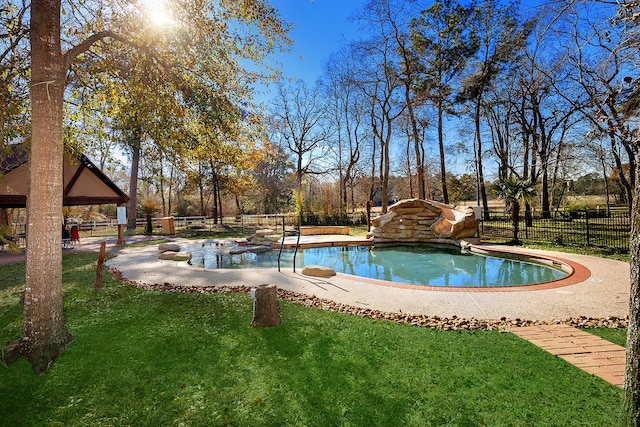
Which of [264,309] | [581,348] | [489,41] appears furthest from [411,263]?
[489,41]

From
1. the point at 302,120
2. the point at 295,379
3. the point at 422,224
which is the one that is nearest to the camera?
the point at 295,379

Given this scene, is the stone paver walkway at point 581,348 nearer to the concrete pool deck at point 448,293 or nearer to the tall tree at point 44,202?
the concrete pool deck at point 448,293

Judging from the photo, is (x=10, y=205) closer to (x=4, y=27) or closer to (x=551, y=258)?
(x=4, y=27)

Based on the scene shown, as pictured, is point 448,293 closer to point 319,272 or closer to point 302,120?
point 319,272

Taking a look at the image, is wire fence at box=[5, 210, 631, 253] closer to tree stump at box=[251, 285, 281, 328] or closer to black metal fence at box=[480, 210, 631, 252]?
black metal fence at box=[480, 210, 631, 252]

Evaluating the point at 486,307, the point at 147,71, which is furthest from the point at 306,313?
the point at 147,71

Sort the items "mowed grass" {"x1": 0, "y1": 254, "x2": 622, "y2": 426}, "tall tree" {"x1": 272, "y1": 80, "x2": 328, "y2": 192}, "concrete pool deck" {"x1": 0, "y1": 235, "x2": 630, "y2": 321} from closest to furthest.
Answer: "mowed grass" {"x1": 0, "y1": 254, "x2": 622, "y2": 426} → "concrete pool deck" {"x1": 0, "y1": 235, "x2": 630, "y2": 321} → "tall tree" {"x1": 272, "y1": 80, "x2": 328, "y2": 192}

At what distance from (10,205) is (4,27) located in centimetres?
833

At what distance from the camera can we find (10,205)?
1037 cm

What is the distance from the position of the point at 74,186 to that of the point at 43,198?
10.5 metres

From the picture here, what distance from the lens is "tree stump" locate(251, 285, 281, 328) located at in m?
3.90

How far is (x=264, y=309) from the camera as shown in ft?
12.8

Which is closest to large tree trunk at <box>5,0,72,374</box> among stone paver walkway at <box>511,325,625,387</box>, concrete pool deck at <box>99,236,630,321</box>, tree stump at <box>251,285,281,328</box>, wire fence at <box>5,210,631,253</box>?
tree stump at <box>251,285,281,328</box>

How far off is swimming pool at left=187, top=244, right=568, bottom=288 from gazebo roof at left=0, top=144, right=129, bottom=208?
3.96 meters
